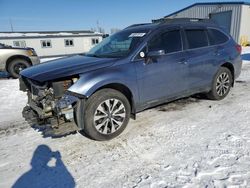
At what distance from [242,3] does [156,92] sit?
19.9 metres

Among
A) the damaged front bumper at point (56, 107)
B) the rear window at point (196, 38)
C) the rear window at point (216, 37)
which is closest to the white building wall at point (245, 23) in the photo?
the rear window at point (216, 37)

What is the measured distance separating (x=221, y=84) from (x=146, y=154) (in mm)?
3026

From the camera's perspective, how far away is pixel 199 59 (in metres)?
4.71

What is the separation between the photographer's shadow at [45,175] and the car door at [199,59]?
9.69 feet

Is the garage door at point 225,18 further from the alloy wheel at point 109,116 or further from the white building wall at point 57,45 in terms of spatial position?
the alloy wheel at point 109,116

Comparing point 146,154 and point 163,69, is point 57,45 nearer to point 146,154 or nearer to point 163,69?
point 163,69

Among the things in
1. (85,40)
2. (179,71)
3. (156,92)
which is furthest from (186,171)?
(85,40)

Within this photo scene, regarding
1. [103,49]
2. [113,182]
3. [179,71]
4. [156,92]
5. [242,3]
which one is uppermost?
[242,3]

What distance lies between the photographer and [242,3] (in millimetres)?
19781

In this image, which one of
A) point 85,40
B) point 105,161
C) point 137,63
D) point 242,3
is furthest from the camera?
point 85,40

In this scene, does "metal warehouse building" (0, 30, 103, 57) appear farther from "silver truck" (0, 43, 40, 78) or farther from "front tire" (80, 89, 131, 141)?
"front tire" (80, 89, 131, 141)

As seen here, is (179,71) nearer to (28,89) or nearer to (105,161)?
(105,161)

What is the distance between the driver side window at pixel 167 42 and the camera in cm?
414

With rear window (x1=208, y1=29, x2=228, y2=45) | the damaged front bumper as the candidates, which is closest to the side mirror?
the damaged front bumper
